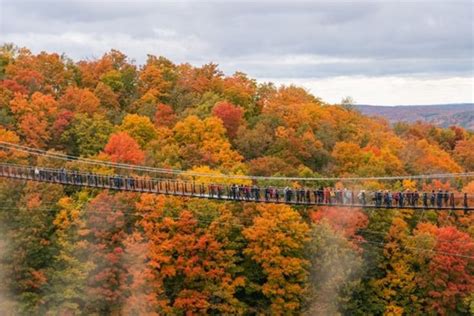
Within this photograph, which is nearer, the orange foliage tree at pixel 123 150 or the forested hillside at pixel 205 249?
the forested hillside at pixel 205 249

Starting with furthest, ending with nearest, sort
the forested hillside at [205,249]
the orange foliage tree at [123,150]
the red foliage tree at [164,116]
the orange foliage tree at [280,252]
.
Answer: the red foliage tree at [164,116]
the orange foliage tree at [123,150]
the orange foliage tree at [280,252]
the forested hillside at [205,249]

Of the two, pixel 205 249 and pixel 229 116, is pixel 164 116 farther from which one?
pixel 205 249

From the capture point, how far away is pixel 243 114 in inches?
2756

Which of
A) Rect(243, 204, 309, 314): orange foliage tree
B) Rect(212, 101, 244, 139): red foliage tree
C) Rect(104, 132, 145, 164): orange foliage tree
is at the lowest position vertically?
Rect(243, 204, 309, 314): orange foliage tree

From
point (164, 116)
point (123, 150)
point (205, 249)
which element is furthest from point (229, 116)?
point (205, 249)

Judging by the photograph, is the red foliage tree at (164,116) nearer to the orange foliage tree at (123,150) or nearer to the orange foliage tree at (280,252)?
the orange foliage tree at (123,150)

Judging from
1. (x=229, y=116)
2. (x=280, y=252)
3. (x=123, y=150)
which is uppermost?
Answer: (x=229, y=116)

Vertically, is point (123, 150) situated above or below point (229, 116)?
below

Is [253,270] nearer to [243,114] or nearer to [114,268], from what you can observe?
[114,268]

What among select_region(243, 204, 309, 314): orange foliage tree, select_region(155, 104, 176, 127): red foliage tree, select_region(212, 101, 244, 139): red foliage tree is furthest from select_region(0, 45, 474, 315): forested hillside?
select_region(212, 101, 244, 139): red foliage tree

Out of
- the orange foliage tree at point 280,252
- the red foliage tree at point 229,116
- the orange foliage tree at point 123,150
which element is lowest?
the orange foliage tree at point 280,252

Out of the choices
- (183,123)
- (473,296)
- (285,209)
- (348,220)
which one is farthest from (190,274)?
(183,123)

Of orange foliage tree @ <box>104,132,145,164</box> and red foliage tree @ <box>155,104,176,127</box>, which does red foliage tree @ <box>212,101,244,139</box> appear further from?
orange foliage tree @ <box>104,132,145,164</box>

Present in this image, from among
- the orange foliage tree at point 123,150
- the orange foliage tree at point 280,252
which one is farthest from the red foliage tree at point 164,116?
the orange foliage tree at point 280,252
